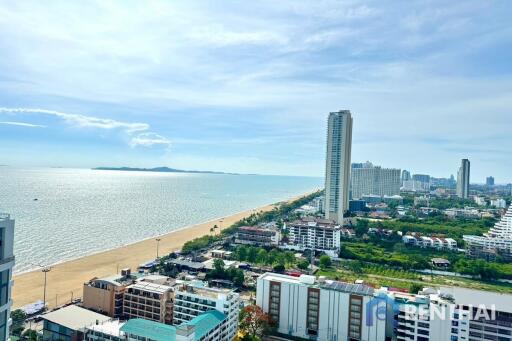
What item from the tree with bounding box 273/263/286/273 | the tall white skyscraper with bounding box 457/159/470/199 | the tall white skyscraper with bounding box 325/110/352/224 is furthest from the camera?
the tall white skyscraper with bounding box 457/159/470/199

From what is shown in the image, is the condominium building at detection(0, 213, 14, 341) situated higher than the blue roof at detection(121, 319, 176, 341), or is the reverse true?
the condominium building at detection(0, 213, 14, 341)

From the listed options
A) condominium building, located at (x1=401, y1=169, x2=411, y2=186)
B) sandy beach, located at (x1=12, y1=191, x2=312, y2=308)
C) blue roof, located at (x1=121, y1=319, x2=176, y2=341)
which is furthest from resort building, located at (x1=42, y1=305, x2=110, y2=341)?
condominium building, located at (x1=401, y1=169, x2=411, y2=186)

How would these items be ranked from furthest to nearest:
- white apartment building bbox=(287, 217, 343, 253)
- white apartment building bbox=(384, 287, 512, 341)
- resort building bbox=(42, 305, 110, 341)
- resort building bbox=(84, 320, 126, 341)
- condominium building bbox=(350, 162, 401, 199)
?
1. condominium building bbox=(350, 162, 401, 199)
2. white apartment building bbox=(287, 217, 343, 253)
3. resort building bbox=(42, 305, 110, 341)
4. white apartment building bbox=(384, 287, 512, 341)
5. resort building bbox=(84, 320, 126, 341)

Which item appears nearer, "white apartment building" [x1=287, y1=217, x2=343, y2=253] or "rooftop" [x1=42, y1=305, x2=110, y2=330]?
"rooftop" [x1=42, y1=305, x2=110, y2=330]

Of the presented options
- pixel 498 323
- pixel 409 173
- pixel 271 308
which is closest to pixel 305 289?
pixel 271 308

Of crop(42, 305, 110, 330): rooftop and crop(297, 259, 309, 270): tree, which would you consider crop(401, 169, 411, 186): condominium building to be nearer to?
crop(297, 259, 309, 270): tree

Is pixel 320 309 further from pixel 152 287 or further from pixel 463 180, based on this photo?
pixel 463 180

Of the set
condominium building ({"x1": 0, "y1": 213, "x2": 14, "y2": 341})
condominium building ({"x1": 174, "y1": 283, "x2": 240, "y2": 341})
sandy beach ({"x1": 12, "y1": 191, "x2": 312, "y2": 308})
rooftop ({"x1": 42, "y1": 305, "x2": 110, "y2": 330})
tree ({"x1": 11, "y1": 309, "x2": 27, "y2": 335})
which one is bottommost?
sandy beach ({"x1": 12, "y1": 191, "x2": 312, "y2": 308})

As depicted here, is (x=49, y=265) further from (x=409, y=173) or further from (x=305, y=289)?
(x=409, y=173)
